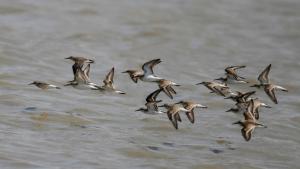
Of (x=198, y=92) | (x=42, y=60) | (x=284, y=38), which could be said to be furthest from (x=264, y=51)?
(x=42, y=60)

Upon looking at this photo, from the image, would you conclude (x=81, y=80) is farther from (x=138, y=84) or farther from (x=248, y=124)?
(x=138, y=84)

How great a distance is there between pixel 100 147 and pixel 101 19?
11972 mm

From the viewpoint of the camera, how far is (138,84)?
2497cm

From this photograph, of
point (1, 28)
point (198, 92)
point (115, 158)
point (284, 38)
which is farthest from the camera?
point (284, 38)

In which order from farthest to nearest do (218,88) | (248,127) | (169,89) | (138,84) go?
1. (138,84)
2. (218,88)
3. (169,89)
4. (248,127)

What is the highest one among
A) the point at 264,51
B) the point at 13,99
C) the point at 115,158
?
the point at 264,51

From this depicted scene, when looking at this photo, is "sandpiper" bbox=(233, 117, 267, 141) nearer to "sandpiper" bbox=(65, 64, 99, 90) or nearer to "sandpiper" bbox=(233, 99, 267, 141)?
"sandpiper" bbox=(233, 99, 267, 141)

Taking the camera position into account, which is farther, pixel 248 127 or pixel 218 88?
pixel 218 88

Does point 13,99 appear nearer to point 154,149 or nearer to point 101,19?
point 154,149

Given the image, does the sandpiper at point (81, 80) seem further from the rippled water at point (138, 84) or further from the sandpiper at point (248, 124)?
the sandpiper at point (248, 124)

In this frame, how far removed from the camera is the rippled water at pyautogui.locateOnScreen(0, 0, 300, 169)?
19141 mm

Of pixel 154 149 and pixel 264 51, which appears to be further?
pixel 264 51

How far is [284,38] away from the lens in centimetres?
3036

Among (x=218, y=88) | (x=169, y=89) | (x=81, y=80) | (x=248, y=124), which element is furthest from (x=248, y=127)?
(x=81, y=80)
